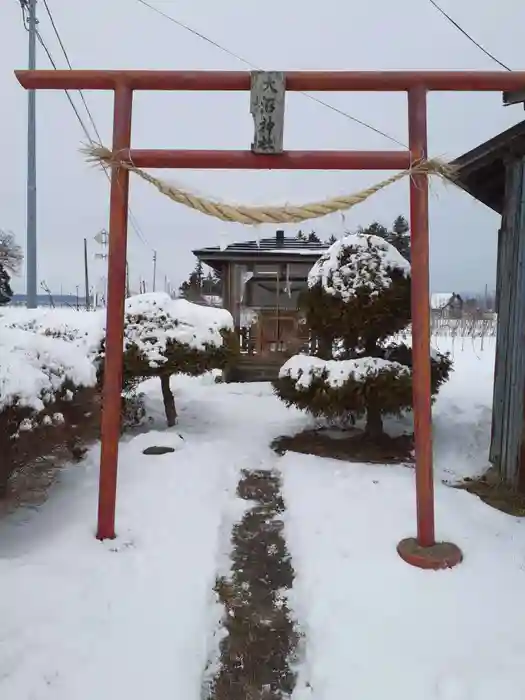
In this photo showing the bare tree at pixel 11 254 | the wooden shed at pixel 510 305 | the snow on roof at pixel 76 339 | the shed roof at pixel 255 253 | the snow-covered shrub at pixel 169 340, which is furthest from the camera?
the bare tree at pixel 11 254

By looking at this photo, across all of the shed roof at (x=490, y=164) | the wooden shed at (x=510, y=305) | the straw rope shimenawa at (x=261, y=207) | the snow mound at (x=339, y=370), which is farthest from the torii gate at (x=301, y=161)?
the snow mound at (x=339, y=370)

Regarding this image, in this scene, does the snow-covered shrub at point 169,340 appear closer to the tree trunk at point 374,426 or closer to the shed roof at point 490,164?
the tree trunk at point 374,426

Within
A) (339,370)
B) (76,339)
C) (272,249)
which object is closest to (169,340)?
(76,339)

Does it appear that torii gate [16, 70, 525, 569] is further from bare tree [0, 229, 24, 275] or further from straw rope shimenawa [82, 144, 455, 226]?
bare tree [0, 229, 24, 275]

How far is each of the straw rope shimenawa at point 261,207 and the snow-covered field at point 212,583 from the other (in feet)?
7.09

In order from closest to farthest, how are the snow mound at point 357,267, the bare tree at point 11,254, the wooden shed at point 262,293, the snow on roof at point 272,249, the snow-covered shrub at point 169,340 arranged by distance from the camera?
1. the snow mound at point 357,267
2. the snow-covered shrub at point 169,340
3. the wooden shed at point 262,293
4. the snow on roof at point 272,249
5. the bare tree at point 11,254

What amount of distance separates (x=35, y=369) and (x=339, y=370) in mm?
2939

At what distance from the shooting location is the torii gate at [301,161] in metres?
3.25

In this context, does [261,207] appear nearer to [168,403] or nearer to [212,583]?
[212,583]

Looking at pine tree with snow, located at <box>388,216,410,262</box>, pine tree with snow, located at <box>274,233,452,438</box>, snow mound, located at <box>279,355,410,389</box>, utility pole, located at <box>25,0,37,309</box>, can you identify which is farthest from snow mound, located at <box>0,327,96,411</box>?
pine tree with snow, located at <box>388,216,410,262</box>

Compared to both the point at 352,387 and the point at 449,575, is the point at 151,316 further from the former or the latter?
the point at 449,575

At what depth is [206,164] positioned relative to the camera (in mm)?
3363

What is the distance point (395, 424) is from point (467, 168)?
3250mm

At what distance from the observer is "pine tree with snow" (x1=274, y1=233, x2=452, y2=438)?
5.17 m
